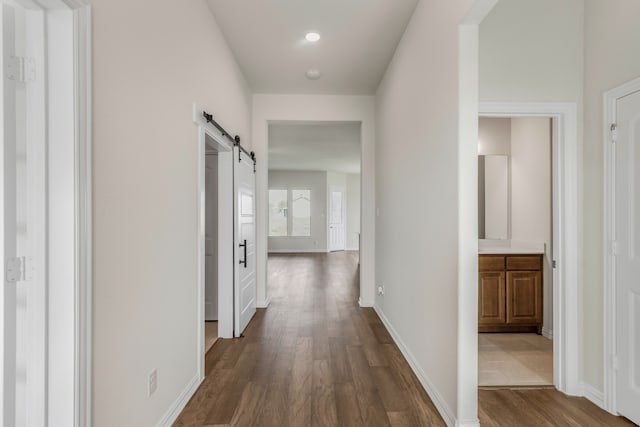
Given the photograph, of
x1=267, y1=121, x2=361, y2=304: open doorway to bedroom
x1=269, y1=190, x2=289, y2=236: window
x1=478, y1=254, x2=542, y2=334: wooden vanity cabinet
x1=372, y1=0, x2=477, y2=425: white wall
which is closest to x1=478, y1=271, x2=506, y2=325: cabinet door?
x1=478, y1=254, x2=542, y2=334: wooden vanity cabinet

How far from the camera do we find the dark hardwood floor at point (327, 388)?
2107 mm

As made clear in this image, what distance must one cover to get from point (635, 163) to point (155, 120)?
9.16 ft

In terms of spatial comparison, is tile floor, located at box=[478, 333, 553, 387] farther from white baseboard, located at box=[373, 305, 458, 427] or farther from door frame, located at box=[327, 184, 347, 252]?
door frame, located at box=[327, 184, 347, 252]

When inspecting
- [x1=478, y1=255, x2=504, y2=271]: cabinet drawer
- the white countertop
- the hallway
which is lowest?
the hallway

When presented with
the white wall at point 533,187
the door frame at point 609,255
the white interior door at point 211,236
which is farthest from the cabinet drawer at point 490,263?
the white interior door at point 211,236

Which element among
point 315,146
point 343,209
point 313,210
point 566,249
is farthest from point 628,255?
point 343,209

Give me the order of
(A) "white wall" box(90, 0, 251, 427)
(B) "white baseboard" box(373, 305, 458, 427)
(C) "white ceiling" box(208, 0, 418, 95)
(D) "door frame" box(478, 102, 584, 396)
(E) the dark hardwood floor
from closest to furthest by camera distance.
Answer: (A) "white wall" box(90, 0, 251, 427) → (B) "white baseboard" box(373, 305, 458, 427) → (E) the dark hardwood floor → (D) "door frame" box(478, 102, 584, 396) → (C) "white ceiling" box(208, 0, 418, 95)

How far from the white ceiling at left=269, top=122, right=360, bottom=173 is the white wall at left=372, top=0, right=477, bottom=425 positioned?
187cm

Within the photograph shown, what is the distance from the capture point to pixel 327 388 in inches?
97.6

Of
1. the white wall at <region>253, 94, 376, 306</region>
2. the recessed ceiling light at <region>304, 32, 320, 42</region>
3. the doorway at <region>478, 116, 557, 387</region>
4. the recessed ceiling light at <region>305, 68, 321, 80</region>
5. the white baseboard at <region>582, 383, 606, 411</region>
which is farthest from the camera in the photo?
the white wall at <region>253, 94, 376, 306</region>

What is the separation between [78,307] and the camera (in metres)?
1.25

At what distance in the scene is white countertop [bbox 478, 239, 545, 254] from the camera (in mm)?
3656

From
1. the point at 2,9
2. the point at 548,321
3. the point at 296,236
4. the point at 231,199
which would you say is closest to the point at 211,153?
the point at 231,199

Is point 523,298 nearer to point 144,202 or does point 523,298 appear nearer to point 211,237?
point 211,237
